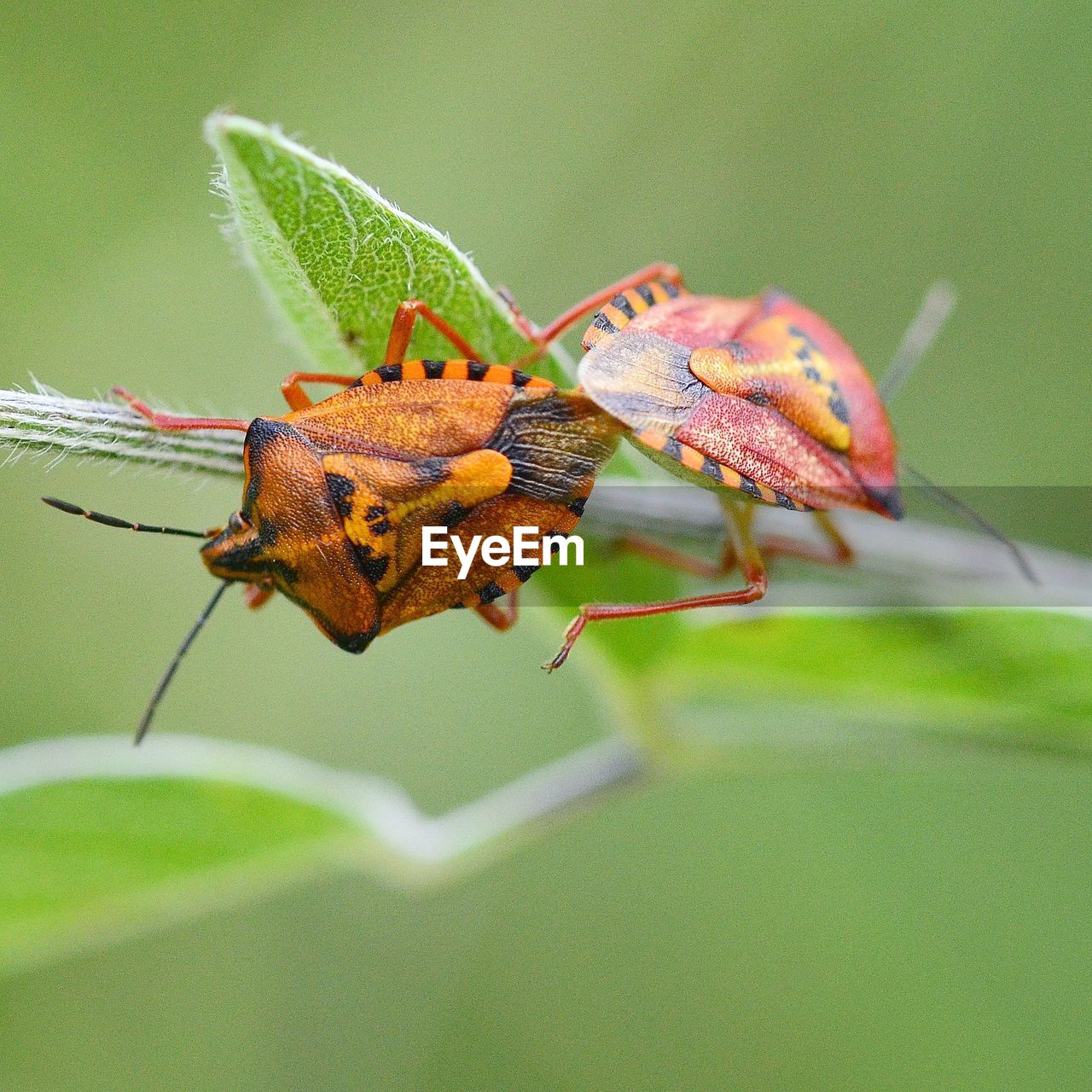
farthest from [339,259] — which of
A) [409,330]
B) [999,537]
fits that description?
[999,537]

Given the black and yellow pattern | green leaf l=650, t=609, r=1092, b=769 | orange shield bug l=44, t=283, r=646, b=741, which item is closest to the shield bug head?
orange shield bug l=44, t=283, r=646, b=741

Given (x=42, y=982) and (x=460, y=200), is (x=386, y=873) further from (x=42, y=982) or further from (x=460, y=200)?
(x=460, y=200)

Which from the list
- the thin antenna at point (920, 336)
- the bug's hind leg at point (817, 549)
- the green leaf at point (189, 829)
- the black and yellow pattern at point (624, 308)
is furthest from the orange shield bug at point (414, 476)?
the thin antenna at point (920, 336)

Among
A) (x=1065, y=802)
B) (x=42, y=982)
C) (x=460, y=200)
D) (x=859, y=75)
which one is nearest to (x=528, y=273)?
(x=460, y=200)

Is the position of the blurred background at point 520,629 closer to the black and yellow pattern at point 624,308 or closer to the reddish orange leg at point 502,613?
the black and yellow pattern at point 624,308

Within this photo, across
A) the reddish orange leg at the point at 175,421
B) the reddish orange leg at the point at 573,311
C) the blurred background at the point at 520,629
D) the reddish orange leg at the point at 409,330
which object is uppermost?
the reddish orange leg at the point at 573,311

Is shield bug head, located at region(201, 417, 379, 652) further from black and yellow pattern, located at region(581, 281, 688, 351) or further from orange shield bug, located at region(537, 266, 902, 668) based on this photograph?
black and yellow pattern, located at region(581, 281, 688, 351)
